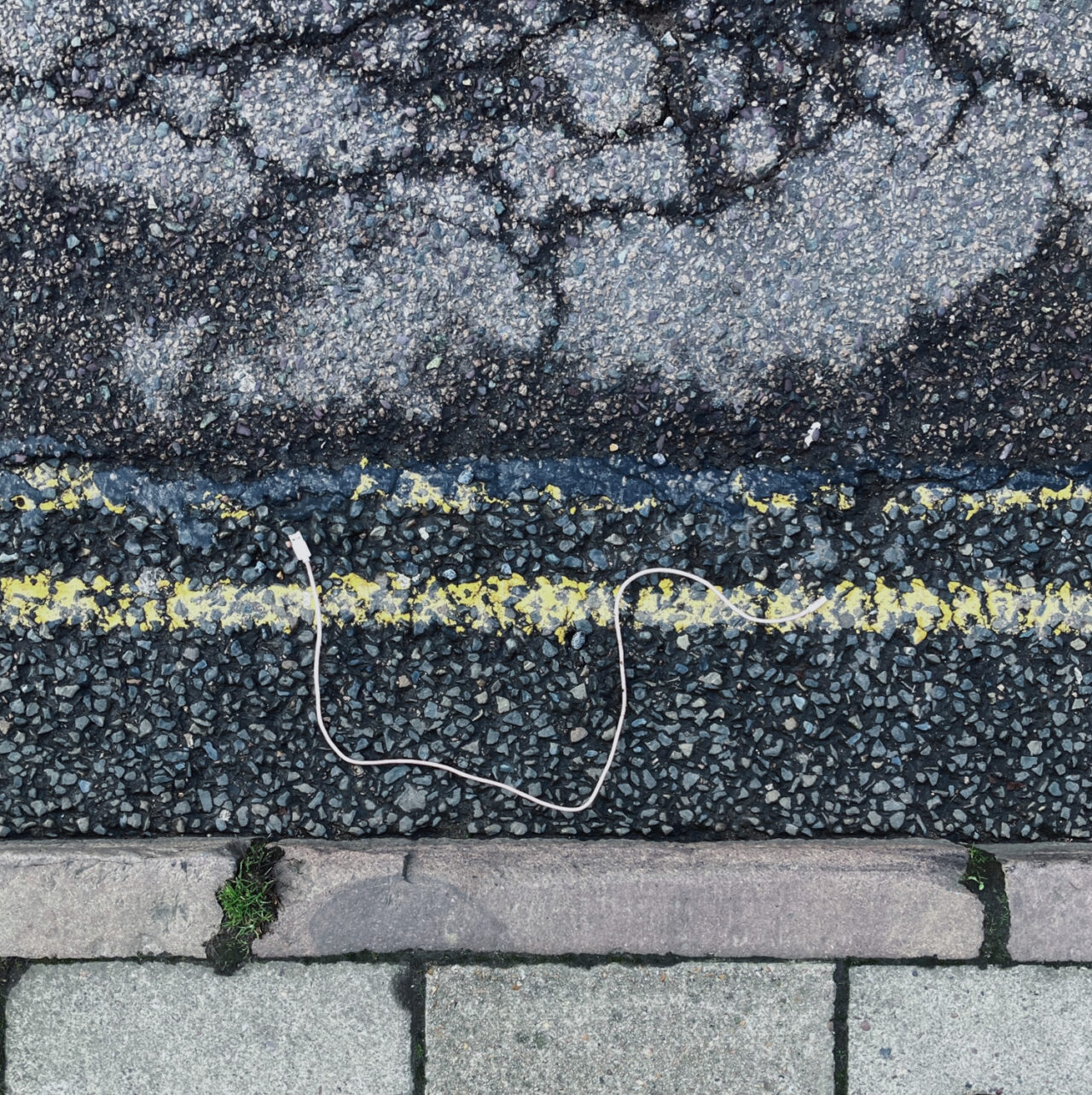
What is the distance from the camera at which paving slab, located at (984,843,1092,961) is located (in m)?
2.20

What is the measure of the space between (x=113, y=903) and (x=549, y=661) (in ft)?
4.35

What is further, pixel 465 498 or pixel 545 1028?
pixel 465 498

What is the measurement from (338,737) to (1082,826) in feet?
6.78

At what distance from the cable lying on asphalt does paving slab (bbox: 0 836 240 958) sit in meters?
0.45

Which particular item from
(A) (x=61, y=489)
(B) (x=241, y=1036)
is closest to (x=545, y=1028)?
(B) (x=241, y=1036)

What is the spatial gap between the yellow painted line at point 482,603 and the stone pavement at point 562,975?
612 mm

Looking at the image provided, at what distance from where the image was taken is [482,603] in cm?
236

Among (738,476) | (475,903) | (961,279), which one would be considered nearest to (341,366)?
(738,476)

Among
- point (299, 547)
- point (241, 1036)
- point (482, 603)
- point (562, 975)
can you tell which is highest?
point (299, 547)

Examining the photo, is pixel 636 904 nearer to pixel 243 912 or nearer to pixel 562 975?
pixel 562 975

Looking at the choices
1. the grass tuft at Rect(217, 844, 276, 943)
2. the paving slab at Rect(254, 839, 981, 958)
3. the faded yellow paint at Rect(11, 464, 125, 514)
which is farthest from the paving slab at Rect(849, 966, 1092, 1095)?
the faded yellow paint at Rect(11, 464, 125, 514)

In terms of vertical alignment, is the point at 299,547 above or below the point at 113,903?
above

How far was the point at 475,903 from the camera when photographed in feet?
7.33

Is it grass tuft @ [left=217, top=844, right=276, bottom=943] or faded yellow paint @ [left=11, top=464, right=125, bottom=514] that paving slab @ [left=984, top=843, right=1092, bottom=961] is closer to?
grass tuft @ [left=217, top=844, right=276, bottom=943]
